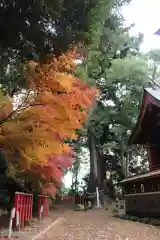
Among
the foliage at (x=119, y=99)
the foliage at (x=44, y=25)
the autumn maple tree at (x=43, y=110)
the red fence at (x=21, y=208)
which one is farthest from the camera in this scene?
the foliage at (x=119, y=99)

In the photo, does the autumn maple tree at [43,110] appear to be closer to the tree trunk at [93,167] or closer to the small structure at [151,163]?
the small structure at [151,163]

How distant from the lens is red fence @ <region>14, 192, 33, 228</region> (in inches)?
446

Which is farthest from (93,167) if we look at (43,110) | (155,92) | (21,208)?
(43,110)

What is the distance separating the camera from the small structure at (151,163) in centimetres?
1414

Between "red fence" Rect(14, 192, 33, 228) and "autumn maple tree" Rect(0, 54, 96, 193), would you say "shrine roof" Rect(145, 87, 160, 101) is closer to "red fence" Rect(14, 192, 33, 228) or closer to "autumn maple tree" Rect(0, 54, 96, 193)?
"autumn maple tree" Rect(0, 54, 96, 193)

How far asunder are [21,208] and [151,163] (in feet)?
24.0

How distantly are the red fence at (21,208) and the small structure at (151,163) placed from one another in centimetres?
532

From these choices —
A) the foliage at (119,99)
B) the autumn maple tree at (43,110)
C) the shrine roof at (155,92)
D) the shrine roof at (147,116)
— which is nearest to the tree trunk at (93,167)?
the foliage at (119,99)

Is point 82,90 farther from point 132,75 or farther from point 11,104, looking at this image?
point 132,75

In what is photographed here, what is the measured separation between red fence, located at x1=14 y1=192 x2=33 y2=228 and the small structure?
209 inches

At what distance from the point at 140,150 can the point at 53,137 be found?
31078mm

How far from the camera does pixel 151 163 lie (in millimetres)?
16562

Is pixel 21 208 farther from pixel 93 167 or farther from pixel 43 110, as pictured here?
pixel 93 167

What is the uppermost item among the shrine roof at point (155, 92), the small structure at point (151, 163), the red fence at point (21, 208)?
the shrine roof at point (155, 92)
